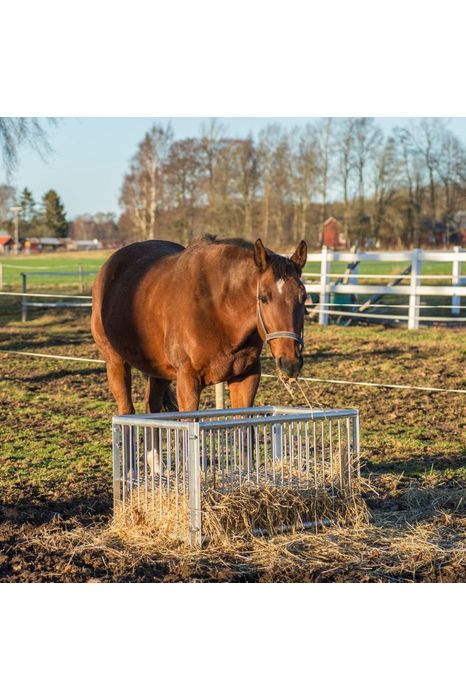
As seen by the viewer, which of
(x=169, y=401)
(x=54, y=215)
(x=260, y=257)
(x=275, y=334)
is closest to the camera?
(x=275, y=334)

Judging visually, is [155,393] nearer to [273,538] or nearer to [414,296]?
[273,538]

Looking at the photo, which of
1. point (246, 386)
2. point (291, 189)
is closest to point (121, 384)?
point (246, 386)

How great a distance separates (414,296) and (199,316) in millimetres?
11402

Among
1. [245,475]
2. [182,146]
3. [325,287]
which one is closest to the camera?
[245,475]

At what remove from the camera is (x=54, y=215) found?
185ft

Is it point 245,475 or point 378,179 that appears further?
point 378,179

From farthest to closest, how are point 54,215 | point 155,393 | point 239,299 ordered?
point 54,215, point 155,393, point 239,299

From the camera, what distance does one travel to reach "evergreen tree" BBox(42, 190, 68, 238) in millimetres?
55375

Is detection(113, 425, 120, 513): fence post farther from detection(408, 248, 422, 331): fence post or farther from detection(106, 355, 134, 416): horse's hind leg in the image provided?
detection(408, 248, 422, 331): fence post

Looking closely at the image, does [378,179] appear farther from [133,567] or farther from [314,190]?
[133,567]

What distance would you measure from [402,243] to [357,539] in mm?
37199

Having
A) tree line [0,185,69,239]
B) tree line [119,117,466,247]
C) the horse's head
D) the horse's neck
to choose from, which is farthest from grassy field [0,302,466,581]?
tree line [0,185,69,239]

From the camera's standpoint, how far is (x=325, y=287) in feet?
57.6

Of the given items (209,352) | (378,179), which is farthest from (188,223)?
(209,352)
